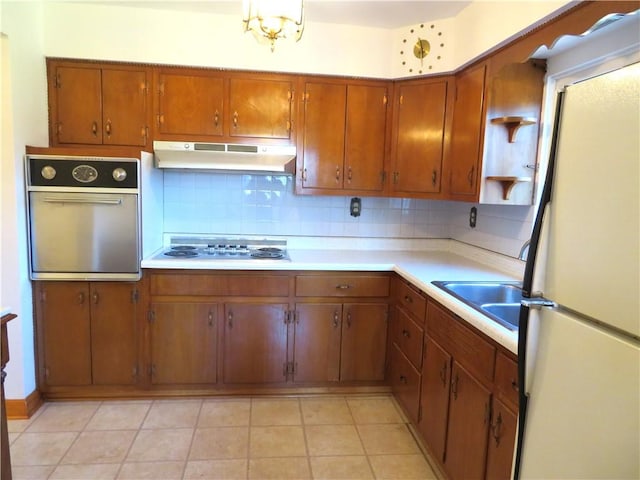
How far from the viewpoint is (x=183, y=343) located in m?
2.79

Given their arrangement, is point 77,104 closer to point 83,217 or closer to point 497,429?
point 83,217

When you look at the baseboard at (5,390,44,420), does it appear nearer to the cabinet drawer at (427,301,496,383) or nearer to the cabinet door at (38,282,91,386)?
the cabinet door at (38,282,91,386)

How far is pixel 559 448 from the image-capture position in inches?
40.9

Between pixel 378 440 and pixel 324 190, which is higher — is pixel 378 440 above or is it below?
below

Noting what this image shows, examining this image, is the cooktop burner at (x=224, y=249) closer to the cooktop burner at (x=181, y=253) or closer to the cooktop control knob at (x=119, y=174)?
the cooktop burner at (x=181, y=253)

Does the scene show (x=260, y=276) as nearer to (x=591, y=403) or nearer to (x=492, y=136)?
(x=492, y=136)

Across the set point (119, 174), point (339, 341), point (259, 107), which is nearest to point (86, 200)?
point (119, 174)

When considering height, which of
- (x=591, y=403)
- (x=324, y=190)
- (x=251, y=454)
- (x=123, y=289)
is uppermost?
(x=324, y=190)

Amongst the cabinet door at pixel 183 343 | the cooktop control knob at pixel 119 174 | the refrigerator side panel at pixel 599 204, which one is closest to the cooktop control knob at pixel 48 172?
the cooktop control knob at pixel 119 174

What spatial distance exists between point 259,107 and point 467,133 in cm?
140

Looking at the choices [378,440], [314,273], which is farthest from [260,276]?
[378,440]

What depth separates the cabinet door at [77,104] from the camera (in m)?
2.75

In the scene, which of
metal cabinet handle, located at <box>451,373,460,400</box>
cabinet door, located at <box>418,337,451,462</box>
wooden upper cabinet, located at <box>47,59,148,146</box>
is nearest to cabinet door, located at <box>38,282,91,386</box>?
wooden upper cabinet, located at <box>47,59,148,146</box>

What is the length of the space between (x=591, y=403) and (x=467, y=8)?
2385mm
